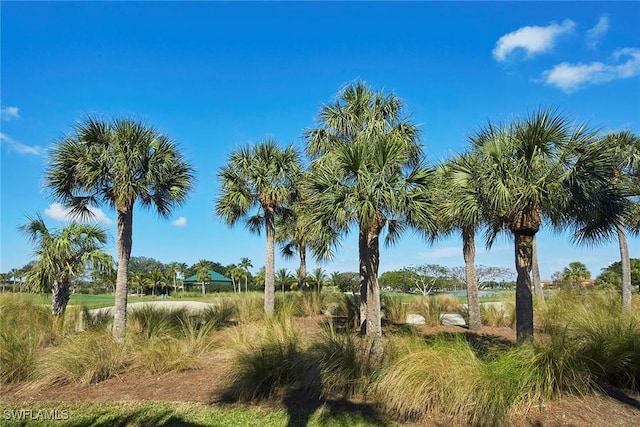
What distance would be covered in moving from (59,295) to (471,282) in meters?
14.9

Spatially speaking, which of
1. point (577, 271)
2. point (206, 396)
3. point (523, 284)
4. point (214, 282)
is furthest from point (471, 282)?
point (214, 282)

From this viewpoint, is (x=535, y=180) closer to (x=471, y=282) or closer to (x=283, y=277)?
(x=471, y=282)

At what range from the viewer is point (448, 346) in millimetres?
7762

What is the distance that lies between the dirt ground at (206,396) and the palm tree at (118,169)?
2.80 meters

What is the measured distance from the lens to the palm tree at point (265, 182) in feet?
57.7

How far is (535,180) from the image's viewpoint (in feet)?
28.2

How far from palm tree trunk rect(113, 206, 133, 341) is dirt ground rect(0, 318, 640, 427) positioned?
2798mm

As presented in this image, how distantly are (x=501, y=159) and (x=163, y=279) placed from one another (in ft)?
269

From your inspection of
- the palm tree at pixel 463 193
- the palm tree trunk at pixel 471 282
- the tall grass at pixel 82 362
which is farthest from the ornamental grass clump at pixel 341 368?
the palm tree trunk at pixel 471 282

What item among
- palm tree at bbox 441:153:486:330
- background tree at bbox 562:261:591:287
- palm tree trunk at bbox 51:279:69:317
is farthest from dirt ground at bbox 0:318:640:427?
background tree at bbox 562:261:591:287

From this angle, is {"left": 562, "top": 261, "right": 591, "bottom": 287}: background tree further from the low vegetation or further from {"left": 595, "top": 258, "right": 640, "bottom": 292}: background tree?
the low vegetation

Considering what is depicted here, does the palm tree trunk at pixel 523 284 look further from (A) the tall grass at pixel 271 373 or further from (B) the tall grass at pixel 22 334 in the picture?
(B) the tall grass at pixel 22 334

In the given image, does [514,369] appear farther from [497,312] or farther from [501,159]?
[497,312]

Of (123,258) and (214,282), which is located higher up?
(123,258)
